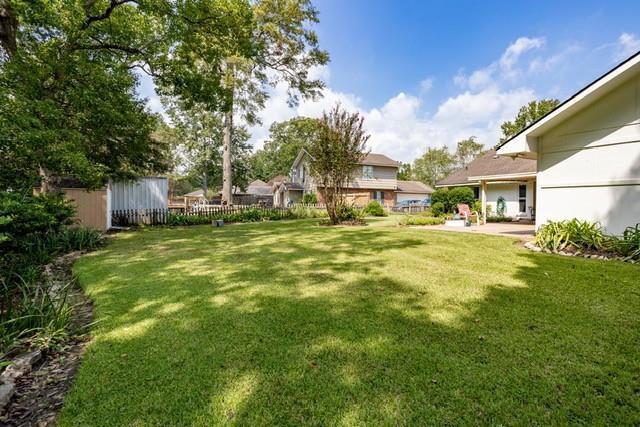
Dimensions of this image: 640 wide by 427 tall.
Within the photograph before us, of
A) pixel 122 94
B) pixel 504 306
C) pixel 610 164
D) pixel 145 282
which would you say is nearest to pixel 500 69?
pixel 610 164

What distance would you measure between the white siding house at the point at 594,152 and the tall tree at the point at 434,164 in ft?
177

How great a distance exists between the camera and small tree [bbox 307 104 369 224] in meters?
13.4

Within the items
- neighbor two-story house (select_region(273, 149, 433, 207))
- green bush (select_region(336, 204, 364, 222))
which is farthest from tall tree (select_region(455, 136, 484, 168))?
green bush (select_region(336, 204, 364, 222))

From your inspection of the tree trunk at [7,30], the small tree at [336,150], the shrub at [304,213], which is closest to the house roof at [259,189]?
the shrub at [304,213]

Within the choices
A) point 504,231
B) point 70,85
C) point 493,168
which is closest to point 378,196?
point 493,168

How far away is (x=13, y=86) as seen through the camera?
7.90 metres

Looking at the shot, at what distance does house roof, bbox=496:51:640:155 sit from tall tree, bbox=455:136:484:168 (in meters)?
54.2

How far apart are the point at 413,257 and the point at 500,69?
51.5ft

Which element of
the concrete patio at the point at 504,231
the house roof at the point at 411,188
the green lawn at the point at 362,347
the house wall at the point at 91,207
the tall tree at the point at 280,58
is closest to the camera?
the green lawn at the point at 362,347

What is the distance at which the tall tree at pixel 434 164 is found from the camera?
196ft

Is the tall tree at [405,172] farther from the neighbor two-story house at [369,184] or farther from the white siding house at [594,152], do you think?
the white siding house at [594,152]

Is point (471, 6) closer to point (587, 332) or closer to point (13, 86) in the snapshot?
point (587, 332)

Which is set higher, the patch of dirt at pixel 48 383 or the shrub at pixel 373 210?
the shrub at pixel 373 210

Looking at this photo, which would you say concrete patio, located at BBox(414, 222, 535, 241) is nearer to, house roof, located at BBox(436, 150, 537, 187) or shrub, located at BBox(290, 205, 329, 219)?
house roof, located at BBox(436, 150, 537, 187)
